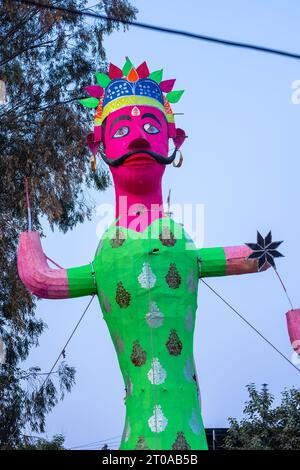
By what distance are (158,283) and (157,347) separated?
1.74ft

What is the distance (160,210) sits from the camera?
8.85 meters

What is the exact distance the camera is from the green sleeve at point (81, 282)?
8.62 metres

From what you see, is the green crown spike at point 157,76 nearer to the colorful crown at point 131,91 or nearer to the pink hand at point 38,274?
the colorful crown at point 131,91

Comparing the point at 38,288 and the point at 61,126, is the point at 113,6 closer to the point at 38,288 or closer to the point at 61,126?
the point at 61,126

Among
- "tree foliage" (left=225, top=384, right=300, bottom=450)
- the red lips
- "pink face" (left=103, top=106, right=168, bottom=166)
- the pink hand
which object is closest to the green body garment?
the pink hand

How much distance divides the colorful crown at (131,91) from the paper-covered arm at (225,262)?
4.36 ft

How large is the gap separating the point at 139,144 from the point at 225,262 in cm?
126

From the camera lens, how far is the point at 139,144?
864 cm

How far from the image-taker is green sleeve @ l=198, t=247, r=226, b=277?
874 cm

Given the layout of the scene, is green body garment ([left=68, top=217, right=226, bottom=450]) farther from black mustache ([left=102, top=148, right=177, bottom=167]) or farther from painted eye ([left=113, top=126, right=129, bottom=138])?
painted eye ([left=113, top=126, right=129, bottom=138])

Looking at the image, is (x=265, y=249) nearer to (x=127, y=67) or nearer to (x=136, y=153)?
(x=136, y=153)

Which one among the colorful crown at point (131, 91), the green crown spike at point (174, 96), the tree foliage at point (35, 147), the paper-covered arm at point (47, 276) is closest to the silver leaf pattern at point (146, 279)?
the paper-covered arm at point (47, 276)

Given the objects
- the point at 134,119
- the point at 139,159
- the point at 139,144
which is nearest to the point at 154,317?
the point at 139,159

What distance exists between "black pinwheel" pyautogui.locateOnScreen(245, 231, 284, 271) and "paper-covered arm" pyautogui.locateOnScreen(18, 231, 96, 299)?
1.42m
